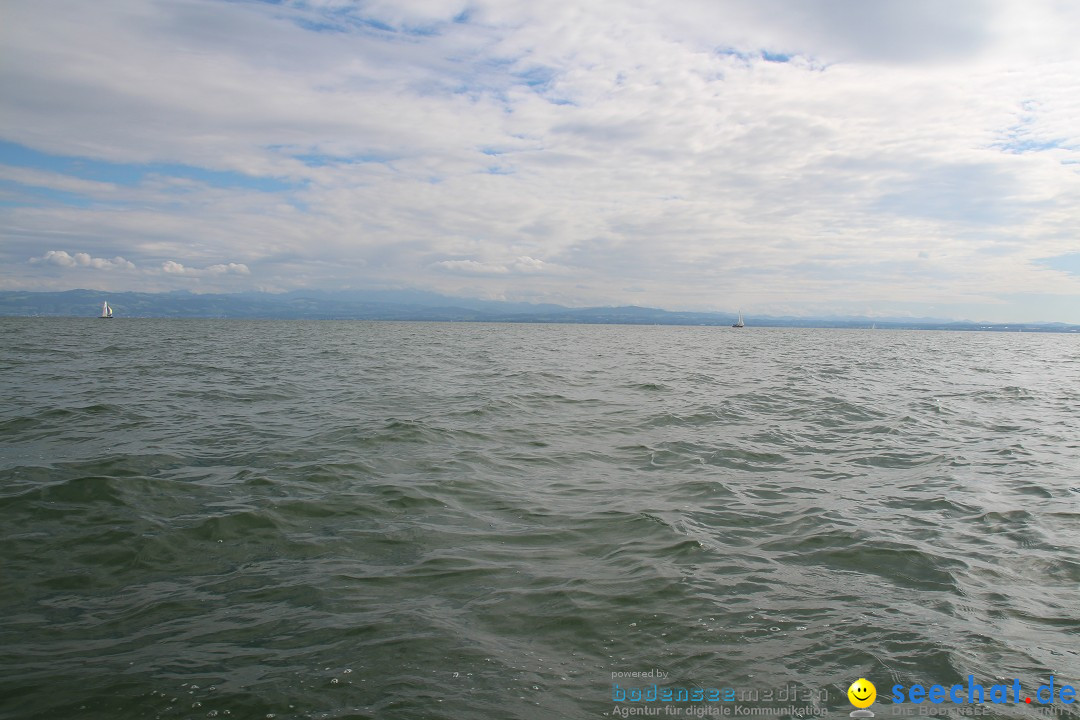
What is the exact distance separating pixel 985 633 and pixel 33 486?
41.3 feet

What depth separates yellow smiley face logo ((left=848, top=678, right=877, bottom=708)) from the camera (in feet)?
14.9

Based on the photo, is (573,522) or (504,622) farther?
(573,522)

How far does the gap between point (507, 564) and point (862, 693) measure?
382 centimetres

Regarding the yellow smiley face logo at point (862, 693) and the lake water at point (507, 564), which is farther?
the lake water at point (507, 564)

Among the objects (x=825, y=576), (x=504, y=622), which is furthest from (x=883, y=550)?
(x=504, y=622)

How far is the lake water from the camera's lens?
4.69m

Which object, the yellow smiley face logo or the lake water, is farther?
the lake water

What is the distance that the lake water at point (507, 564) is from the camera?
469 cm

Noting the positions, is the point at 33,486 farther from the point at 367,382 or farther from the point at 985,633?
the point at 367,382

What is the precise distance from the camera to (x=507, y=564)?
23.3 ft

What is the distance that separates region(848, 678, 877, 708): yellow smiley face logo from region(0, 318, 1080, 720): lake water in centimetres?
6

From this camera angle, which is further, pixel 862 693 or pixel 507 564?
pixel 507 564

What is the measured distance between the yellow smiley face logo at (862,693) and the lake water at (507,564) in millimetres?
61

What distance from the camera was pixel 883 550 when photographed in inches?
298
